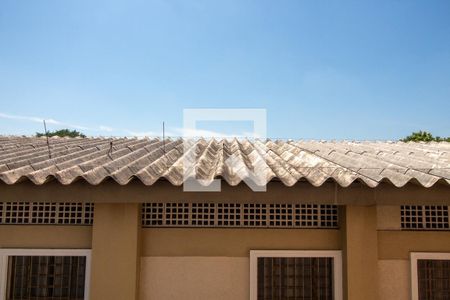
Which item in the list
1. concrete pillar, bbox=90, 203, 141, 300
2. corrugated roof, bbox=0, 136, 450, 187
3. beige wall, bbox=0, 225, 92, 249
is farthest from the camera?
beige wall, bbox=0, 225, 92, 249

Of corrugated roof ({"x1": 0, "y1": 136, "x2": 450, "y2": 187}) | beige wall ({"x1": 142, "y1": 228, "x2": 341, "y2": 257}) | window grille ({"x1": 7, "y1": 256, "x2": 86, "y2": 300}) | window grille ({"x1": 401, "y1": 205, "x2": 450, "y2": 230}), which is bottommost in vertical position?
window grille ({"x1": 7, "y1": 256, "x2": 86, "y2": 300})

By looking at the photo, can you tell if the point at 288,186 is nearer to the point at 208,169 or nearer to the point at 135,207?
the point at 208,169

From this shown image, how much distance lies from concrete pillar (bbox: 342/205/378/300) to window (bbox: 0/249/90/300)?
312 cm

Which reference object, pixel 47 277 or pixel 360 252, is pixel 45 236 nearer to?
pixel 47 277

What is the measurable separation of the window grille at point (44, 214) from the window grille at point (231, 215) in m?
0.73

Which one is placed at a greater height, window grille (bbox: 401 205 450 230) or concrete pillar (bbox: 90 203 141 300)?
window grille (bbox: 401 205 450 230)

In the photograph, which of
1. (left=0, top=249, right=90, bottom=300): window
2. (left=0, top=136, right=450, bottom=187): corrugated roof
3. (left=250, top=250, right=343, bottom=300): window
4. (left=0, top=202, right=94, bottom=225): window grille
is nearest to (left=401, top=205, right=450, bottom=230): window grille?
(left=0, top=136, right=450, bottom=187): corrugated roof

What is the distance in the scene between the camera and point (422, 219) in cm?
459

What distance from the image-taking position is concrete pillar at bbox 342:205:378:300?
14.0 ft

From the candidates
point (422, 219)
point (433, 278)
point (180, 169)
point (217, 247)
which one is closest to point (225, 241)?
point (217, 247)

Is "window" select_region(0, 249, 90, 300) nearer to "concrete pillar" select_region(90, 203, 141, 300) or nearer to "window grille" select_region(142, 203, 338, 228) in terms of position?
"concrete pillar" select_region(90, 203, 141, 300)

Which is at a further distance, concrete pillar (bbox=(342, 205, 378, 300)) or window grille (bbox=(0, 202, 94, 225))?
window grille (bbox=(0, 202, 94, 225))

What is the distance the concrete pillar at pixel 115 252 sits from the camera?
4188 mm

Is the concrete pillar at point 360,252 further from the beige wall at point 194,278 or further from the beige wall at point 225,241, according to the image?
the beige wall at point 194,278
